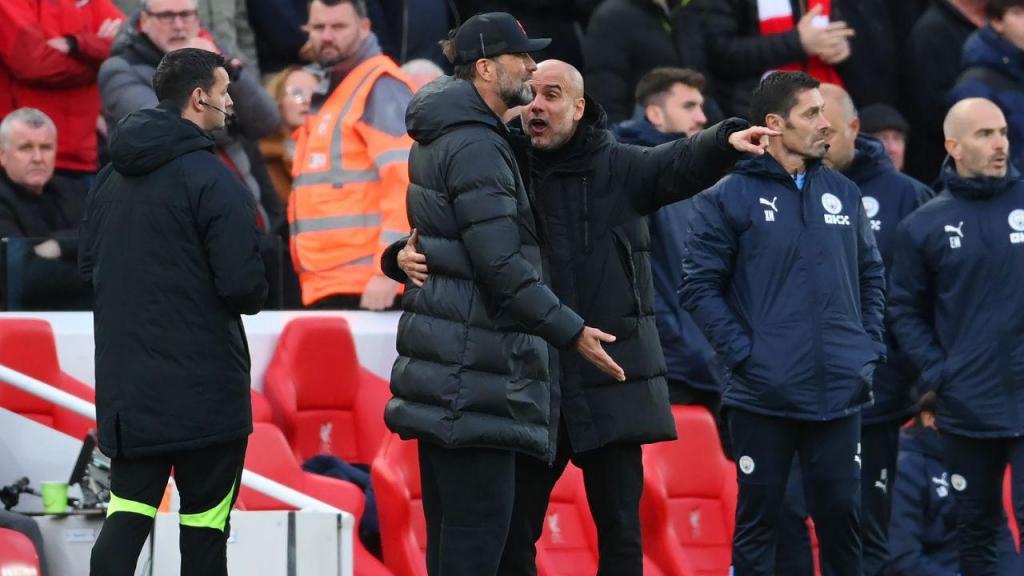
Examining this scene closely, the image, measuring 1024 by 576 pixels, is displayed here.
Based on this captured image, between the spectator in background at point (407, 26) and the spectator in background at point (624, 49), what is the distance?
3.17 ft

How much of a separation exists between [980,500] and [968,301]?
82cm

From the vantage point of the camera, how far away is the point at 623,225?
6887 millimetres

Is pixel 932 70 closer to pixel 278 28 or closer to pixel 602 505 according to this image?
pixel 278 28

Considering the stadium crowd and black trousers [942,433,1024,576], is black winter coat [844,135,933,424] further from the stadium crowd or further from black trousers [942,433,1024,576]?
black trousers [942,433,1024,576]

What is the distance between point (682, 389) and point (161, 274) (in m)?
3.73

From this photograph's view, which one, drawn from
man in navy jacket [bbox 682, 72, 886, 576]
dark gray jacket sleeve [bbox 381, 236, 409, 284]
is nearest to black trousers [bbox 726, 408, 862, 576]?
man in navy jacket [bbox 682, 72, 886, 576]

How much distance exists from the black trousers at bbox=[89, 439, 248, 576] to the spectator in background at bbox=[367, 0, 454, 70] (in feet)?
18.3

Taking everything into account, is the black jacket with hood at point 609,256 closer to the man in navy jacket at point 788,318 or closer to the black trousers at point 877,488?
the man in navy jacket at point 788,318

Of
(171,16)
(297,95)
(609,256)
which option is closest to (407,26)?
(297,95)

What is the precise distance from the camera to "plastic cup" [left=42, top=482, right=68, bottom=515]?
7.64 m

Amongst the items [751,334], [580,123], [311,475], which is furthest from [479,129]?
[311,475]

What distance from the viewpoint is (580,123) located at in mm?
6918

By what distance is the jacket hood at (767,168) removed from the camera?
25.1 ft

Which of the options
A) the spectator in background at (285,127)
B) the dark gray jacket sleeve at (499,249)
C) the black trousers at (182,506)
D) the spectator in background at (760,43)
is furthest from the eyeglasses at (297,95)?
the dark gray jacket sleeve at (499,249)
